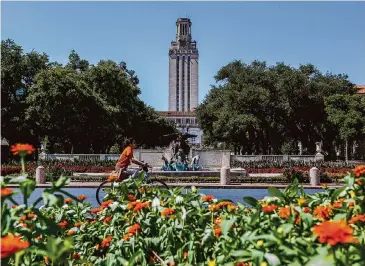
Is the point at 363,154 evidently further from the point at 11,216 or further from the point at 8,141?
the point at 11,216

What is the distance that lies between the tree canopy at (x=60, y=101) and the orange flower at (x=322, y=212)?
39.2 m

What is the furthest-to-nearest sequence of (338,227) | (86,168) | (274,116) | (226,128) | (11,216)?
1. (274,116)
2. (226,128)
3. (86,168)
4. (11,216)
5. (338,227)

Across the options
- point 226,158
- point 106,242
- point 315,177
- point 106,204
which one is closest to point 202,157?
point 226,158

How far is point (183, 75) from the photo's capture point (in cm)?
14650

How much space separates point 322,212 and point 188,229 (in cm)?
108

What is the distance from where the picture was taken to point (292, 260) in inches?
→ 113

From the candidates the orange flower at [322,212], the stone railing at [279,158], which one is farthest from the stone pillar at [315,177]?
the orange flower at [322,212]

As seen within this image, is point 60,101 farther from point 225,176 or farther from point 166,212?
point 166,212

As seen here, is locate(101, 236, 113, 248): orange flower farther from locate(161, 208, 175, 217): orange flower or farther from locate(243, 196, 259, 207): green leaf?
locate(243, 196, 259, 207): green leaf

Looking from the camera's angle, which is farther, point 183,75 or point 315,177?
point 183,75

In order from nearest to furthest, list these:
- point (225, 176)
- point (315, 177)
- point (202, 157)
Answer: point (315, 177) < point (225, 176) < point (202, 157)

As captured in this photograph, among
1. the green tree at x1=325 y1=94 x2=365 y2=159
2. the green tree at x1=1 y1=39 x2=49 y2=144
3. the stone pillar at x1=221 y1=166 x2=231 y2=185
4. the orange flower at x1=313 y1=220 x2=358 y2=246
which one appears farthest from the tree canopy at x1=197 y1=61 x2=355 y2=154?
the orange flower at x1=313 y1=220 x2=358 y2=246

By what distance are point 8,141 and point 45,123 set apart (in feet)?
21.0

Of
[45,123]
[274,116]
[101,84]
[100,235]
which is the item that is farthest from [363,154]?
[100,235]
